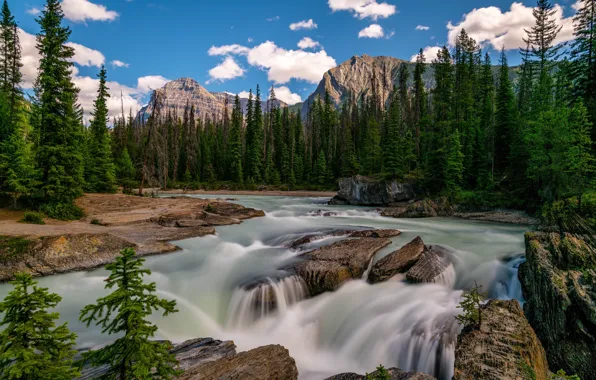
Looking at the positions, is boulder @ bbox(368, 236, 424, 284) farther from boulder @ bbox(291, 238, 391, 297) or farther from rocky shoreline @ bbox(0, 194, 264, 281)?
rocky shoreline @ bbox(0, 194, 264, 281)

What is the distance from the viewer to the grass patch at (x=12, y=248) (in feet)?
34.6

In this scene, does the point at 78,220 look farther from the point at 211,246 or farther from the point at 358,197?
the point at 358,197

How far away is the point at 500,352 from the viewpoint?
4977 millimetres

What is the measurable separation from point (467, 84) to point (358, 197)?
848 inches

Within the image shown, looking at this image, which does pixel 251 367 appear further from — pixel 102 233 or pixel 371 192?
pixel 371 192

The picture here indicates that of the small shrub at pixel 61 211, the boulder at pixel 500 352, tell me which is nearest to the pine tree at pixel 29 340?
the boulder at pixel 500 352

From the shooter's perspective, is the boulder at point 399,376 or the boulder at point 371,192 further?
the boulder at point 371,192

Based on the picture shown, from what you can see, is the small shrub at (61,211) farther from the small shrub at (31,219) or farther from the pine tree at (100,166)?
the pine tree at (100,166)

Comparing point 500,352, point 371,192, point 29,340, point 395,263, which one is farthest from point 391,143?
point 29,340

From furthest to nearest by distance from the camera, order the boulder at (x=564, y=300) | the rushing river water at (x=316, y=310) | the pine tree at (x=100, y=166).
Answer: the pine tree at (x=100, y=166) < the rushing river water at (x=316, y=310) < the boulder at (x=564, y=300)

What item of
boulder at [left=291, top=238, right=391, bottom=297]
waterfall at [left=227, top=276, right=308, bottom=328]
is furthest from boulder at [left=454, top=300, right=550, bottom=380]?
waterfall at [left=227, top=276, right=308, bottom=328]

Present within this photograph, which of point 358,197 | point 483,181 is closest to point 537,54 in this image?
point 483,181

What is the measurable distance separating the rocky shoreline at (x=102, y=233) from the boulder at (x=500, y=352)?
12554 mm

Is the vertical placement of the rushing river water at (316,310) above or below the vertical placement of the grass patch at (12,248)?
below
